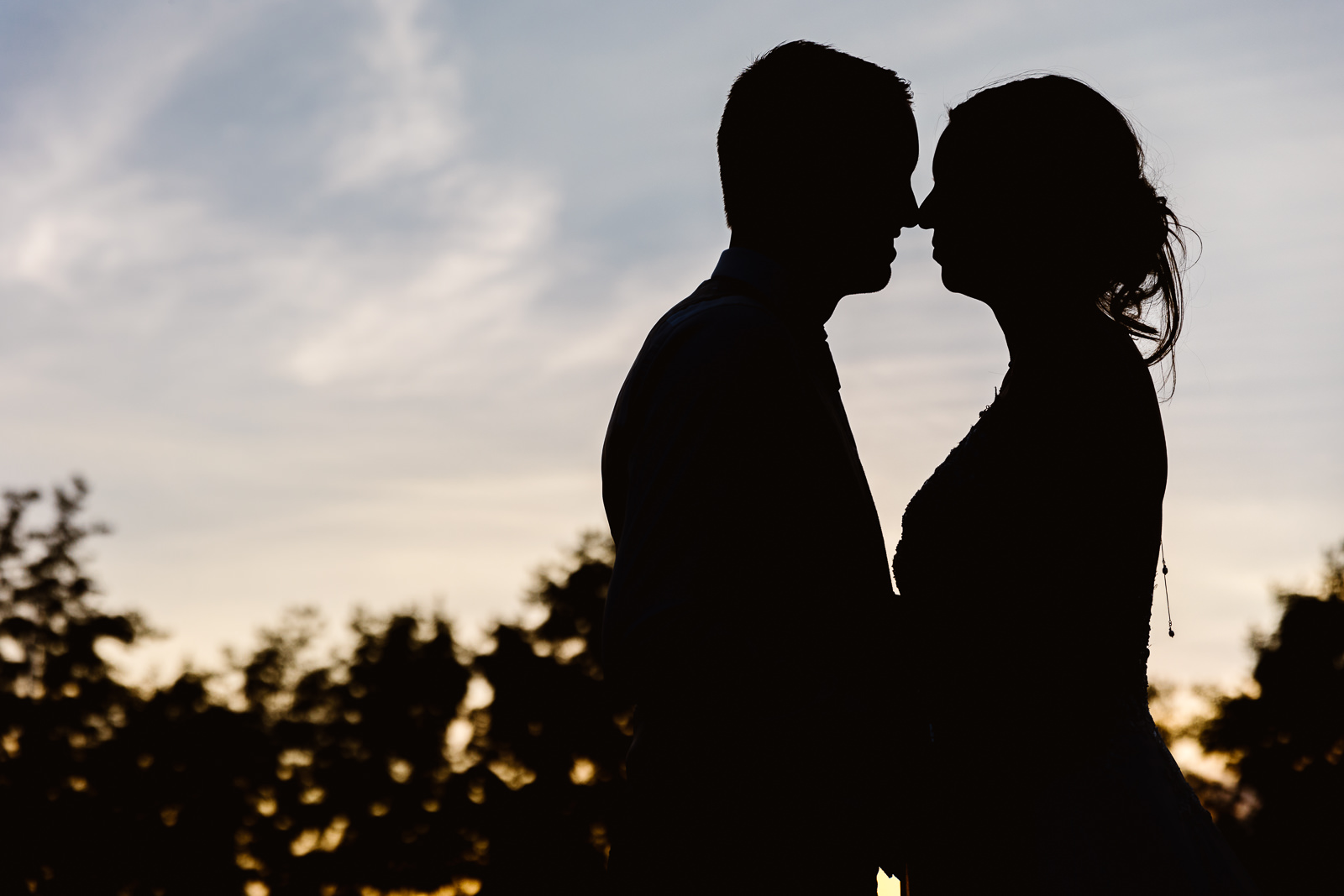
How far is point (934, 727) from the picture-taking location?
455cm

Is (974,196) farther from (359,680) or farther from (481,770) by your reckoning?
(359,680)

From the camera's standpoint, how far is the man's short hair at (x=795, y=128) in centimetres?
403

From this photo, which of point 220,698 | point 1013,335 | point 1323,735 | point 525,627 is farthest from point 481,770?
point 1013,335

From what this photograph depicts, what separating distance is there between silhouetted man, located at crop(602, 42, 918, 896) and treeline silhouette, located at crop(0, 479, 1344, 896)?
46.3 meters

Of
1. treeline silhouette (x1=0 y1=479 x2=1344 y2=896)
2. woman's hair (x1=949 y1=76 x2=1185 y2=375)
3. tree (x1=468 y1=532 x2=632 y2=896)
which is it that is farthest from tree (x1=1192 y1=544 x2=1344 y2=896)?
woman's hair (x1=949 y1=76 x2=1185 y2=375)

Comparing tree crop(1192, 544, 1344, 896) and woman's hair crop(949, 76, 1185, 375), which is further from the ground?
tree crop(1192, 544, 1344, 896)

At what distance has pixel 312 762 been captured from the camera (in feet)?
191

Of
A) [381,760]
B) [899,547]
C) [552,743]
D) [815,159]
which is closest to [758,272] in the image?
[815,159]

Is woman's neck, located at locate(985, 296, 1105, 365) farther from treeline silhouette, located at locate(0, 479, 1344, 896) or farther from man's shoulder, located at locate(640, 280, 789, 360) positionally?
treeline silhouette, located at locate(0, 479, 1344, 896)

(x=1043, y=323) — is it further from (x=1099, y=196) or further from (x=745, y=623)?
(x=745, y=623)

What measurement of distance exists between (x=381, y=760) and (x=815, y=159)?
56.1 meters

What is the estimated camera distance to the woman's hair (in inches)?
209

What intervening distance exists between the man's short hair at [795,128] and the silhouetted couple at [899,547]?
11mm

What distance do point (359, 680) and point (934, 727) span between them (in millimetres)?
57717
